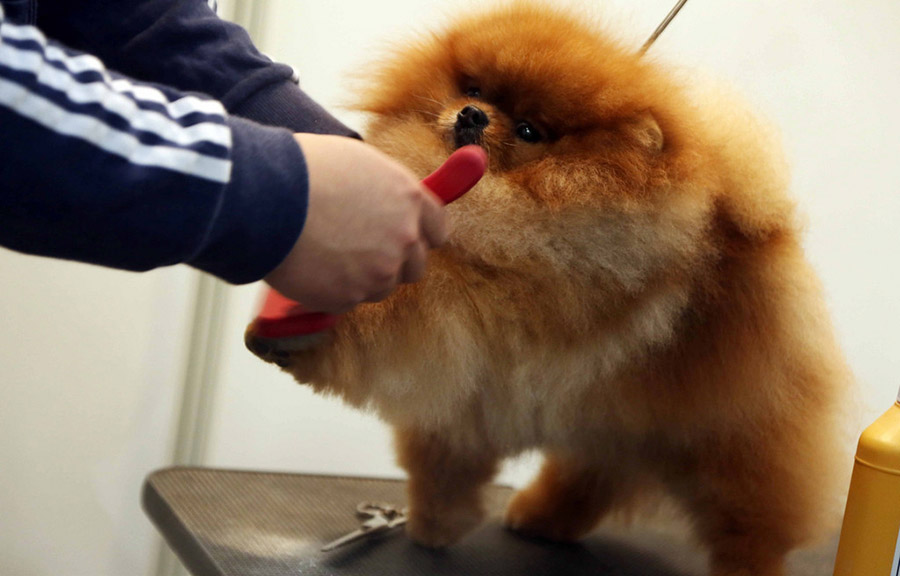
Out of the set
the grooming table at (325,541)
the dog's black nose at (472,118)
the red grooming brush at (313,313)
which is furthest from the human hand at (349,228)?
the grooming table at (325,541)

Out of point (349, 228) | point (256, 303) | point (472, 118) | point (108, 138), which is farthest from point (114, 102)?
point (256, 303)

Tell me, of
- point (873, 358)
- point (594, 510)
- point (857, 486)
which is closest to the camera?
point (857, 486)

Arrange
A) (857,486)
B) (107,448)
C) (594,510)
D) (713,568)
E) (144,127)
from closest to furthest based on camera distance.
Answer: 1. (144,127)
2. (857,486)
3. (713,568)
4. (594,510)
5. (107,448)

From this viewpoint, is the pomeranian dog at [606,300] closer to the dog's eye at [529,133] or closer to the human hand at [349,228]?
the dog's eye at [529,133]

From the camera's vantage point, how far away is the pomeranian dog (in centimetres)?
62

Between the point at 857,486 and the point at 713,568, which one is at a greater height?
the point at 857,486

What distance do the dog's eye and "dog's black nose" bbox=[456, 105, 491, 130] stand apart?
3cm

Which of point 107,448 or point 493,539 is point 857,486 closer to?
point 493,539

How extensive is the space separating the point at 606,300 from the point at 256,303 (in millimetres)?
427

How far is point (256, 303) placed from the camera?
2.97ft

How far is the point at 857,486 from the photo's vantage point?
614 millimetres

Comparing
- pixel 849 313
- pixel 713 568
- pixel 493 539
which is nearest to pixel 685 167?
pixel 713 568

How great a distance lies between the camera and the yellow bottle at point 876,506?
1.94ft

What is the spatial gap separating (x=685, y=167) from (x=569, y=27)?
161mm
